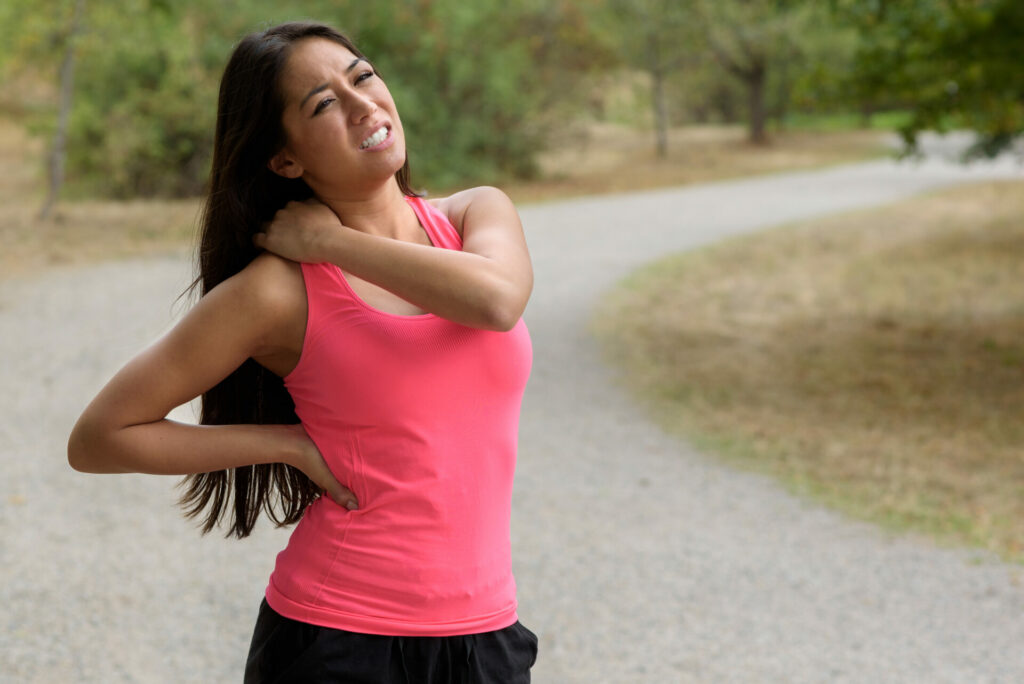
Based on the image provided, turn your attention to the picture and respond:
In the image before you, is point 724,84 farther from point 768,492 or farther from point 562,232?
point 768,492

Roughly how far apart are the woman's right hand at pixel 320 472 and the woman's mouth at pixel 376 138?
45cm

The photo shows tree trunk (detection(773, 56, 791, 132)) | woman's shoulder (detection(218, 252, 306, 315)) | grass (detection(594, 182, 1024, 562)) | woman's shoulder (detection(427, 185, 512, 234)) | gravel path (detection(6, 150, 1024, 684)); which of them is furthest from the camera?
tree trunk (detection(773, 56, 791, 132))

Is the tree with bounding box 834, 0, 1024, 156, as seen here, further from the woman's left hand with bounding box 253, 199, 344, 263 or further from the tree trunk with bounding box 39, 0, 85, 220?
the tree trunk with bounding box 39, 0, 85, 220

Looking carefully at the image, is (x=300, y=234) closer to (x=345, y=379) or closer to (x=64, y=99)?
(x=345, y=379)

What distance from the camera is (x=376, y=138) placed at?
5.30 ft

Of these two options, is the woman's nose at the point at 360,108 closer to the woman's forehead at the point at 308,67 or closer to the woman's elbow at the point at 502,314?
the woman's forehead at the point at 308,67

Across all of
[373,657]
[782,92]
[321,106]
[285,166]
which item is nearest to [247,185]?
[285,166]

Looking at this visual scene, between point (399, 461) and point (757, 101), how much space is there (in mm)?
33220

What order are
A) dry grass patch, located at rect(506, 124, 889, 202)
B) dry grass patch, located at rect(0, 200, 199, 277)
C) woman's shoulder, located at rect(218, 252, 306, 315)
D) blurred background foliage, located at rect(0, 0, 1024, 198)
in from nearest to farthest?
woman's shoulder, located at rect(218, 252, 306, 315) < blurred background foliage, located at rect(0, 0, 1024, 198) < dry grass patch, located at rect(0, 200, 199, 277) < dry grass patch, located at rect(506, 124, 889, 202)

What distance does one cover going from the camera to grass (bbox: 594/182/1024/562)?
5.54 meters

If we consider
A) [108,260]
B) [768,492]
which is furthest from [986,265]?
[108,260]

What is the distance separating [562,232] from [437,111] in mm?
6532

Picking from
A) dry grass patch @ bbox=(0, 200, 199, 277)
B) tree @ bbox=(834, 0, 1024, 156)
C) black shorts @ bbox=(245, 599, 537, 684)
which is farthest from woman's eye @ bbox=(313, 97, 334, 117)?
dry grass patch @ bbox=(0, 200, 199, 277)

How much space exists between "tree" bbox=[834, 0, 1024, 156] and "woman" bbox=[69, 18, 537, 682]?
236 inches
